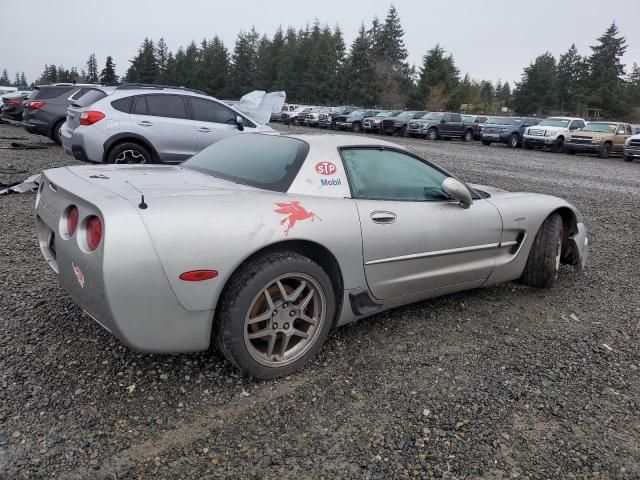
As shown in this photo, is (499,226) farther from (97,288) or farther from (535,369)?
(97,288)

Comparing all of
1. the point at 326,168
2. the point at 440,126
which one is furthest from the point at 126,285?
the point at 440,126

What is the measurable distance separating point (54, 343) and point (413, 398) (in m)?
2.10

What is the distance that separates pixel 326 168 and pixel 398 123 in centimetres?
2723

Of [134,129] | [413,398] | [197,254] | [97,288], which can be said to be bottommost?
[413,398]

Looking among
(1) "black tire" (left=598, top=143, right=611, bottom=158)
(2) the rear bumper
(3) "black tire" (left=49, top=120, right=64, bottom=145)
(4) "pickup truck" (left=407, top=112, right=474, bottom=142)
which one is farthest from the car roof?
(4) "pickup truck" (left=407, top=112, right=474, bottom=142)

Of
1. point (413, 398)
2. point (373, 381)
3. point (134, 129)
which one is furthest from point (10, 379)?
point (134, 129)

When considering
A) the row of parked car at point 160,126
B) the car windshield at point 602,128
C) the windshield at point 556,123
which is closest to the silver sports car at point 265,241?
the row of parked car at point 160,126

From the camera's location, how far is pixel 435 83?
59.5 m

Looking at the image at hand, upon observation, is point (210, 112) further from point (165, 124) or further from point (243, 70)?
point (243, 70)

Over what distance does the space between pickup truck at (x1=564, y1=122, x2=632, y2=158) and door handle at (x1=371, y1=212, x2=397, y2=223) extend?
21.8 metres

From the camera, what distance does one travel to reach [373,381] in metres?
2.87

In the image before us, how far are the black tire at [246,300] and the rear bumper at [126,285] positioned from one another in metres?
0.09

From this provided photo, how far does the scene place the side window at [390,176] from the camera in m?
3.29

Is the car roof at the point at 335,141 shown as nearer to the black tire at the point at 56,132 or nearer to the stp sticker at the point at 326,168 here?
the stp sticker at the point at 326,168
